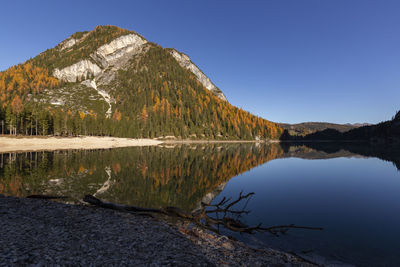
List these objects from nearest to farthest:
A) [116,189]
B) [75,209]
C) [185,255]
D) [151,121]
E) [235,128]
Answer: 1. [185,255]
2. [75,209]
3. [116,189]
4. [151,121]
5. [235,128]

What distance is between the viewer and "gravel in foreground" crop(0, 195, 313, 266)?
6270mm

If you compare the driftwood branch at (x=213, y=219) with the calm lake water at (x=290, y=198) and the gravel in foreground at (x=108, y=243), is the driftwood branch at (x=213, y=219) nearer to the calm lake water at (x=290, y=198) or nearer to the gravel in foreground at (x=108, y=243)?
the calm lake water at (x=290, y=198)

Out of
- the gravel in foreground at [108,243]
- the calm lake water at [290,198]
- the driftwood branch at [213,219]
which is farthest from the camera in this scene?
the driftwood branch at [213,219]

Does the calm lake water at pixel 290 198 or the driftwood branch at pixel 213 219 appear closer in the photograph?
the calm lake water at pixel 290 198

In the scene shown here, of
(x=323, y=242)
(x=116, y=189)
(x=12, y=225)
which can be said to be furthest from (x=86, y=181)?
(x=323, y=242)

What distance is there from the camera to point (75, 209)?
39.7 feet

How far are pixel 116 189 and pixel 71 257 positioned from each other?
14.4 meters

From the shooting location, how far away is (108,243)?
7.62 meters

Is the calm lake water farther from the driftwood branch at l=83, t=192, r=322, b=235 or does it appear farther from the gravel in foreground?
the gravel in foreground

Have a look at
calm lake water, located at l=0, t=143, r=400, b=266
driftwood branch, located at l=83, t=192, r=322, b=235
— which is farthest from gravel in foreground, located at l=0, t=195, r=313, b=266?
calm lake water, located at l=0, t=143, r=400, b=266

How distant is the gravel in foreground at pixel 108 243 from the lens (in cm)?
627

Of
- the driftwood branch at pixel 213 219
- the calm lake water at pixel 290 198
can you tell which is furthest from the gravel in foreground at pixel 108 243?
the calm lake water at pixel 290 198

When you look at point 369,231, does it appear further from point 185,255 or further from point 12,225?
point 12,225

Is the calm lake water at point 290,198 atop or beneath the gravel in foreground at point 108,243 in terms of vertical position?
beneath
